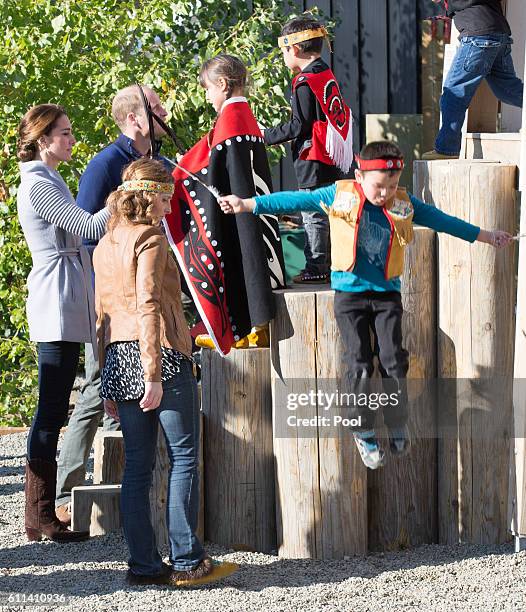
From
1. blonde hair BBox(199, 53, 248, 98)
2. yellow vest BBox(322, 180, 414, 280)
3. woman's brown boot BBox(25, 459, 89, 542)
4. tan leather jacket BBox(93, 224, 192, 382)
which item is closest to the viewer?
tan leather jacket BBox(93, 224, 192, 382)

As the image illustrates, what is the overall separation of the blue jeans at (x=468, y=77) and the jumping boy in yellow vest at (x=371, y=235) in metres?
1.33

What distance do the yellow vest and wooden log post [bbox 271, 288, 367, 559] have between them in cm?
38

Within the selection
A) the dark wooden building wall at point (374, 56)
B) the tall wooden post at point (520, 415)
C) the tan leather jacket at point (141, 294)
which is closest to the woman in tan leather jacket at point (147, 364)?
the tan leather jacket at point (141, 294)

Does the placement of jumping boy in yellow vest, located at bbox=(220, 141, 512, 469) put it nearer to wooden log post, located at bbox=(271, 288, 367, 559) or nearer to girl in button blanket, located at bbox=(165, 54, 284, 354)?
wooden log post, located at bbox=(271, 288, 367, 559)

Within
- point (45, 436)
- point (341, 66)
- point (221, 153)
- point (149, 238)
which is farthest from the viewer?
point (341, 66)

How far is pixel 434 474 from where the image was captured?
4.85 m

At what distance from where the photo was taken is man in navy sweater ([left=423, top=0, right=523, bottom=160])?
18.0 feet

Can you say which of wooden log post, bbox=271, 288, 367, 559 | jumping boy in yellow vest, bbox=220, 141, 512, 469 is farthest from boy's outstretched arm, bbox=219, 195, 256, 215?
wooden log post, bbox=271, 288, 367, 559

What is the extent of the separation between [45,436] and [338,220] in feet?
5.21

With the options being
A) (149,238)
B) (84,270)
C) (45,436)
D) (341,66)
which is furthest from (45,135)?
(341,66)

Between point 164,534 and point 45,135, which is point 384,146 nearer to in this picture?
point 45,135

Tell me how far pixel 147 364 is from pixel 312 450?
36.4 inches

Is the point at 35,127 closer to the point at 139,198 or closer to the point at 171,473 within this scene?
the point at 139,198

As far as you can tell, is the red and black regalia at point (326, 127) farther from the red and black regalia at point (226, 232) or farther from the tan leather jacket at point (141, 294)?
the tan leather jacket at point (141, 294)
